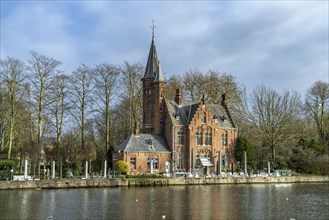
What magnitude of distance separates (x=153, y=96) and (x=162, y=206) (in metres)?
28.0

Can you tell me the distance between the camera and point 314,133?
5647 cm

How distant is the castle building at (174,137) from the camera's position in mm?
47000

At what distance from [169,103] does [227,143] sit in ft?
28.8

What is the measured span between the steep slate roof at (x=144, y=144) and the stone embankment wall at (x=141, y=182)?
283 inches

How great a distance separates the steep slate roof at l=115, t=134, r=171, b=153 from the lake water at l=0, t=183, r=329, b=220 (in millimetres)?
15328

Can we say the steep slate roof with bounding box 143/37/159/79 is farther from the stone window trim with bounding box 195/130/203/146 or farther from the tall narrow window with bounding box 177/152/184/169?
the tall narrow window with bounding box 177/152/184/169

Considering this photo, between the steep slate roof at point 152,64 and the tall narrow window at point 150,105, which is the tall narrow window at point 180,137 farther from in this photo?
the steep slate roof at point 152,64

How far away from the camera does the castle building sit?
47.0m

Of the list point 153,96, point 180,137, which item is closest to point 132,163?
point 180,137

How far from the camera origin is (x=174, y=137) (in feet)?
161

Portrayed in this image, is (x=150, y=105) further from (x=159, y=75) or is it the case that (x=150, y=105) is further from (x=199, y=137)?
(x=199, y=137)

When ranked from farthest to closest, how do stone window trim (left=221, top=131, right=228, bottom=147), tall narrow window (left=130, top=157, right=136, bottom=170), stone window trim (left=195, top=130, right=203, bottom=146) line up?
stone window trim (left=221, top=131, right=228, bottom=147)
stone window trim (left=195, top=130, right=203, bottom=146)
tall narrow window (left=130, top=157, right=136, bottom=170)

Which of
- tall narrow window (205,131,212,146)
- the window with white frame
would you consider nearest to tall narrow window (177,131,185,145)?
tall narrow window (205,131,212,146)

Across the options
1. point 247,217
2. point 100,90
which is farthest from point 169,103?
point 247,217
